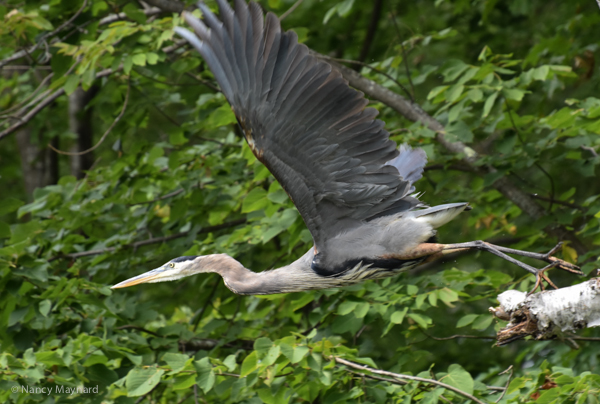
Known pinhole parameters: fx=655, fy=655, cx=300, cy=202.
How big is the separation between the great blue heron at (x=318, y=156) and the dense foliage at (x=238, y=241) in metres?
0.43

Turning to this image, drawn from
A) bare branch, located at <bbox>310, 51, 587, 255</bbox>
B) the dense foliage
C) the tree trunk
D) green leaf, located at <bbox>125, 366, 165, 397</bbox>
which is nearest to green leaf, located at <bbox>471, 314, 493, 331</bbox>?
the dense foliage

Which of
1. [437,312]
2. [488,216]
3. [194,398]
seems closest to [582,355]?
[488,216]

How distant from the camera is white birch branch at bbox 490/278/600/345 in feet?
8.86

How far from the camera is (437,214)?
367 centimetres

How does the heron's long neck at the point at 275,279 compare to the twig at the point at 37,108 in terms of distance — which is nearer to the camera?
the heron's long neck at the point at 275,279

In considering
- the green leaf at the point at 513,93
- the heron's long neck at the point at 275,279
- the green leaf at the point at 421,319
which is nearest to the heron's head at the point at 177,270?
the heron's long neck at the point at 275,279

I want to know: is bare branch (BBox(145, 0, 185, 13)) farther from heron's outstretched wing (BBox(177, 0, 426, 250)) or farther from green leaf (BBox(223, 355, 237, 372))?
green leaf (BBox(223, 355, 237, 372))

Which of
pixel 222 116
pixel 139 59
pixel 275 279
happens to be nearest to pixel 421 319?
pixel 275 279

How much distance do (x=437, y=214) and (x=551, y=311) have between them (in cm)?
102

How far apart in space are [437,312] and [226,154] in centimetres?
241

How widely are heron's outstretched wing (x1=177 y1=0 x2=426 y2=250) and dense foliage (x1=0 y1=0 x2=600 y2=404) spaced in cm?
90

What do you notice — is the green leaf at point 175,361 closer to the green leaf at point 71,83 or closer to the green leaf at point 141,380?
the green leaf at point 141,380

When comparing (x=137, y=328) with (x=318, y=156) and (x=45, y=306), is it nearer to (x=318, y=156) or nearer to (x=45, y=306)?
(x=45, y=306)

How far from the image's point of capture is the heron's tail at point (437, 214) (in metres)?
3.63
